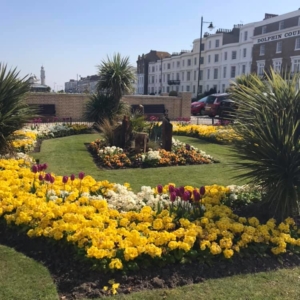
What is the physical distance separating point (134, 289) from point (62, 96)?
58.8 ft

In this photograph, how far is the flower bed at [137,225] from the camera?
356 cm

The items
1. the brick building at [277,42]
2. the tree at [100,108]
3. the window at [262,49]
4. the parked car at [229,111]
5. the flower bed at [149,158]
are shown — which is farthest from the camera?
the window at [262,49]

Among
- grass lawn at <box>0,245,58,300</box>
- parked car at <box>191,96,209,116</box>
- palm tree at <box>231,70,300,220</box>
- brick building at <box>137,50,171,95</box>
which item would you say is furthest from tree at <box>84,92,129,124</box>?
brick building at <box>137,50,171,95</box>

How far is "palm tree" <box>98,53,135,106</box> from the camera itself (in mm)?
15539

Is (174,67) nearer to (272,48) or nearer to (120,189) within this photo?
(272,48)

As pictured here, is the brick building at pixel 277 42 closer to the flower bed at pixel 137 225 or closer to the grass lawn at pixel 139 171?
the grass lawn at pixel 139 171

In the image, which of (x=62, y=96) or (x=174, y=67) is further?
(x=174, y=67)

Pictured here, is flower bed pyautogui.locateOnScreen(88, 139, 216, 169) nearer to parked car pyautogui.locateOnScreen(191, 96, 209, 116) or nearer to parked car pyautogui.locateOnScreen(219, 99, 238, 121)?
parked car pyautogui.locateOnScreen(219, 99, 238, 121)

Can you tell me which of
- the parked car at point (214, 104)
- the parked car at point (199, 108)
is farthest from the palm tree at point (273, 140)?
the parked car at point (199, 108)

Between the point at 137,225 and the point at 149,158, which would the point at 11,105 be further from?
the point at 137,225

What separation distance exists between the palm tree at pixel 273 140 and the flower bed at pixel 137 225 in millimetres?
365

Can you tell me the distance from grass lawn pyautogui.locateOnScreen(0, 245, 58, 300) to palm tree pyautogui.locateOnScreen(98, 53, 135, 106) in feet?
40.3

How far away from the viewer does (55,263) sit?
3596mm

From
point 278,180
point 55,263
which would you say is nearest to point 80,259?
point 55,263
